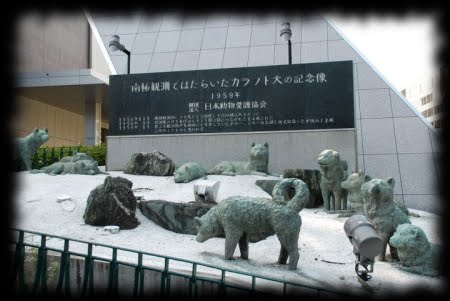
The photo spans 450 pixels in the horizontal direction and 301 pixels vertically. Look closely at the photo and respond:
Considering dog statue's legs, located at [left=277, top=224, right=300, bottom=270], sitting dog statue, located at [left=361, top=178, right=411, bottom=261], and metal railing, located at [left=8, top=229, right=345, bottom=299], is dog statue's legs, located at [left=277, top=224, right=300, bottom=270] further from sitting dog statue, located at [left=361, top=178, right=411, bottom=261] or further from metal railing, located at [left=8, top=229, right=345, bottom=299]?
sitting dog statue, located at [left=361, top=178, right=411, bottom=261]

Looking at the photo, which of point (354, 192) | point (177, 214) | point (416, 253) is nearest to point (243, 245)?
point (177, 214)

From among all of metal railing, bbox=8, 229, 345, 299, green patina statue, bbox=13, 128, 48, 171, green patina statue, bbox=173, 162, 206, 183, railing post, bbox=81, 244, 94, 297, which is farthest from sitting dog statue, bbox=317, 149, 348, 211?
green patina statue, bbox=13, 128, 48, 171

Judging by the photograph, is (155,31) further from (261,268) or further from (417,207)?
(261,268)

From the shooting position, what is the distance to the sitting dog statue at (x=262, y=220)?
5.08 meters

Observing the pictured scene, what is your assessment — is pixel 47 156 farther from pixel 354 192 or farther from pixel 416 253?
pixel 416 253

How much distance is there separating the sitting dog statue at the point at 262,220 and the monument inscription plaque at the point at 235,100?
7263 millimetres

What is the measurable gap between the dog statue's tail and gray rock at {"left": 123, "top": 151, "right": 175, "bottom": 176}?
606cm

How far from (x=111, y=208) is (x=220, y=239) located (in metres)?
1.97

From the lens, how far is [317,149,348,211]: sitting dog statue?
28.7 ft

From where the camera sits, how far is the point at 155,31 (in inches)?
841

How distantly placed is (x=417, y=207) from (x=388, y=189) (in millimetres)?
7659

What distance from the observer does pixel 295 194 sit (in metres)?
5.21

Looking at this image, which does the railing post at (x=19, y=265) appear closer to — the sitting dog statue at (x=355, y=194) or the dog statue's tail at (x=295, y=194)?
the dog statue's tail at (x=295, y=194)

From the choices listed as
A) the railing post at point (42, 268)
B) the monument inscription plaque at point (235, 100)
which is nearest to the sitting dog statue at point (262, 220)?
the railing post at point (42, 268)
